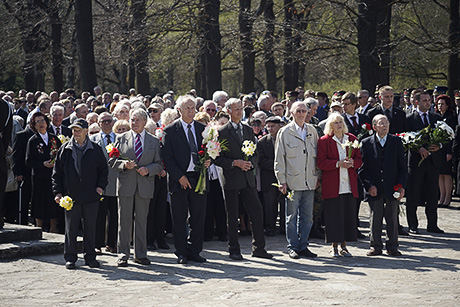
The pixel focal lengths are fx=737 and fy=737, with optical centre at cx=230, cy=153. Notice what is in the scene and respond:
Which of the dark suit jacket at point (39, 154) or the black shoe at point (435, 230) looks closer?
the dark suit jacket at point (39, 154)

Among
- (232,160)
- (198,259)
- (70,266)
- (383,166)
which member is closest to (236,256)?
(198,259)

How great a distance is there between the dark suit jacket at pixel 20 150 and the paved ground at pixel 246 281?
2.66m

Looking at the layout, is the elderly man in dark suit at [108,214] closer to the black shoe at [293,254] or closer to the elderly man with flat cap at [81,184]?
the elderly man with flat cap at [81,184]

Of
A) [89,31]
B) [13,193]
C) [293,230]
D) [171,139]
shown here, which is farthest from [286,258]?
[89,31]

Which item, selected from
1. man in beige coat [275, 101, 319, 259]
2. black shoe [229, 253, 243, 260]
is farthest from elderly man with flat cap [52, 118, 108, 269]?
man in beige coat [275, 101, 319, 259]

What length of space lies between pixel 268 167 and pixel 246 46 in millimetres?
15174

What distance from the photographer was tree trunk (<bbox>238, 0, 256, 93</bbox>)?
84.3 ft

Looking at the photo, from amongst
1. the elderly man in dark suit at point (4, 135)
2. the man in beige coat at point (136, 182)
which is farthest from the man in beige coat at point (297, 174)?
the elderly man in dark suit at point (4, 135)

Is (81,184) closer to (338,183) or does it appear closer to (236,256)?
(236,256)

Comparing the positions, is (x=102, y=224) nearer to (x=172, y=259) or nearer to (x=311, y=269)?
(x=172, y=259)

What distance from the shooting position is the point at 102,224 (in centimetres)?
1102

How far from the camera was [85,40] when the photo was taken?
22328 mm

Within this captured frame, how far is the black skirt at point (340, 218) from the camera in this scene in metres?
10.6

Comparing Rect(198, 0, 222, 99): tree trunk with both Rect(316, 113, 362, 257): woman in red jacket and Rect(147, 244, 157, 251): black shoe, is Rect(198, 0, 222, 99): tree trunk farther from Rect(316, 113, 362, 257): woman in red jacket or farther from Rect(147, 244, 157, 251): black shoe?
Rect(316, 113, 362, 257): woman in red jacket
